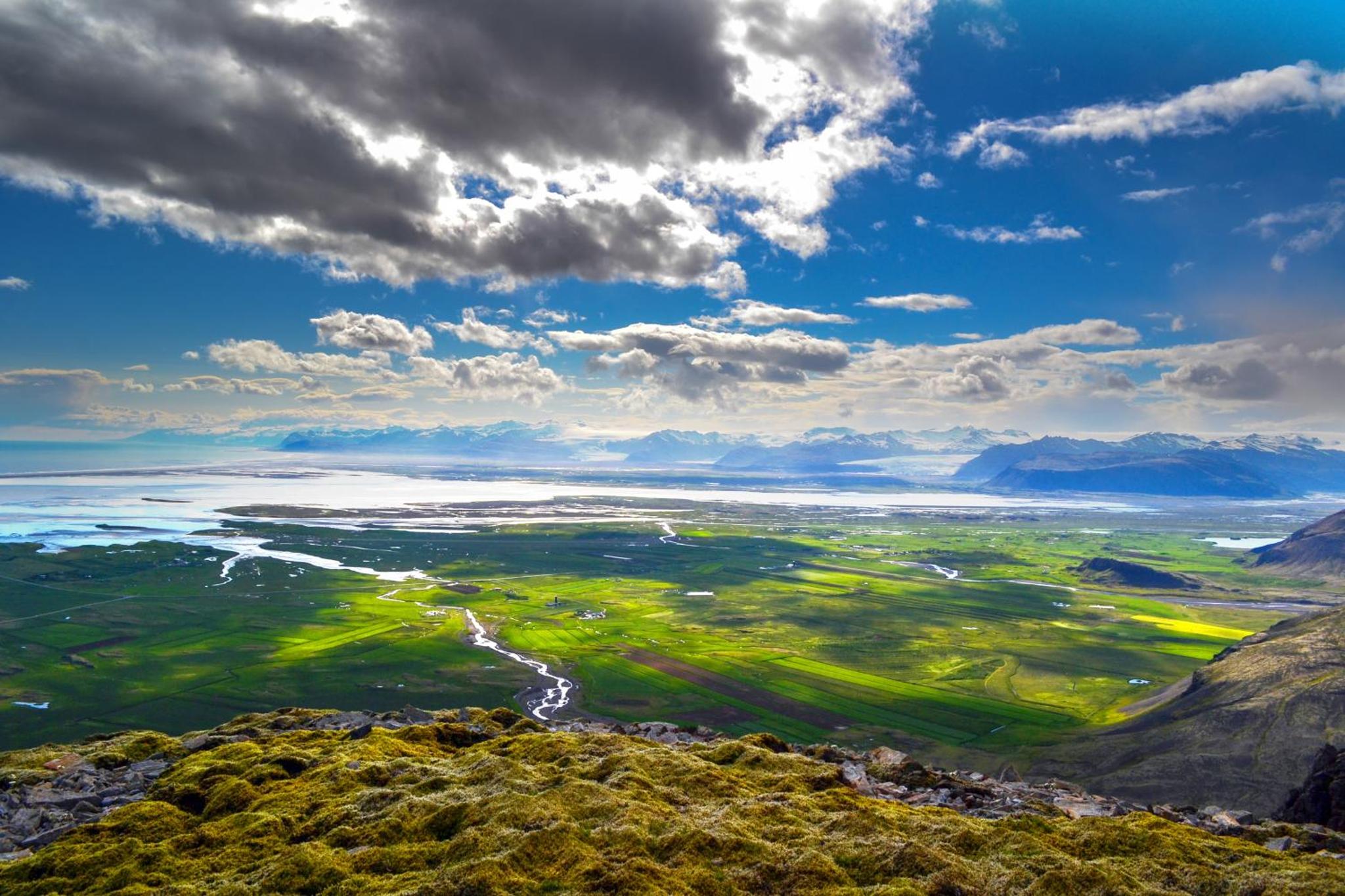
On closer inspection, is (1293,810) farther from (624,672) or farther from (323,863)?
(624,672)

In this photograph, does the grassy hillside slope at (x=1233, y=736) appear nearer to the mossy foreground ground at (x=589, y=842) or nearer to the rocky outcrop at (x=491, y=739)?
the rocky outcrop at (x=491, y=739)

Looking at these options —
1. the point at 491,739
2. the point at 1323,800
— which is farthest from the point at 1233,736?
the point at 491,739

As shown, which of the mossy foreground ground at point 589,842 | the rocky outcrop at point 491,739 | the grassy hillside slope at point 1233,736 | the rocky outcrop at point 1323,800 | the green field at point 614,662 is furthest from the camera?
the green field at point 614,662

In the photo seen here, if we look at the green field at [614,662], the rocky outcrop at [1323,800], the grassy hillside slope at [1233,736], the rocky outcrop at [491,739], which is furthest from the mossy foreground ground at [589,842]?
the green field at [614,662]

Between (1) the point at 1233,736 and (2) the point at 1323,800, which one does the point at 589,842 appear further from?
(1) the point at 1233,736

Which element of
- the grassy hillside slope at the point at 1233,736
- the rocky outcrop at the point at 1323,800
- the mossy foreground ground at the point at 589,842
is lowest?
the grassy hillside slope at the point at 1233,736

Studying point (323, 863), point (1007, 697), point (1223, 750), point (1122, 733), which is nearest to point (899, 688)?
point (1007, 697)

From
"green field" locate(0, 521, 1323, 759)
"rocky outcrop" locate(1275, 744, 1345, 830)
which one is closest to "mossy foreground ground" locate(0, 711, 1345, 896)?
"rocky outcrop" locate(1275, 744, 1345, 830)
